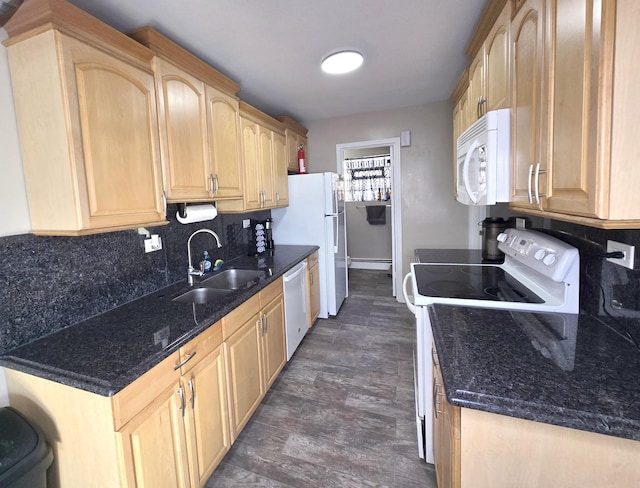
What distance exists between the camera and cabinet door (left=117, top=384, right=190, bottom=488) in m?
1.00

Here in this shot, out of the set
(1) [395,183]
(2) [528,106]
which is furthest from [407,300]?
(1) [395,183]

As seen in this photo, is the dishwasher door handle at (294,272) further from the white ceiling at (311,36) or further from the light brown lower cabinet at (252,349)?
the white ceiling at (311,36)

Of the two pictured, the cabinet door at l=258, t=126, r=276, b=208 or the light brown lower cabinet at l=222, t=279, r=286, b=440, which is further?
the cabinet door at l=258, t=126, r=276, b=208

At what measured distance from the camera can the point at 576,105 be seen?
0.84m

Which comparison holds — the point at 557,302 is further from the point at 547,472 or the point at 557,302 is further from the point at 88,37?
the point at 88,37

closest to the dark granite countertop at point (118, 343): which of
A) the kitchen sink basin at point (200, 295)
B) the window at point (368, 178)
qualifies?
the kitchen sink basin at point (200, 295)

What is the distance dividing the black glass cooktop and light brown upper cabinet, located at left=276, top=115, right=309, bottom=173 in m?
2.03

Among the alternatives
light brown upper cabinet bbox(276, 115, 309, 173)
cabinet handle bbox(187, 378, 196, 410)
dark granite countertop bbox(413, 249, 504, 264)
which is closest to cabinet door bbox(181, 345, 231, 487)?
cabinet handle bbox(187, 378, 196, 410)

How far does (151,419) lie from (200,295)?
983 mm

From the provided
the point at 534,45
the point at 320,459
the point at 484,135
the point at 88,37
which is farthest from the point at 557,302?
the point at 88,37

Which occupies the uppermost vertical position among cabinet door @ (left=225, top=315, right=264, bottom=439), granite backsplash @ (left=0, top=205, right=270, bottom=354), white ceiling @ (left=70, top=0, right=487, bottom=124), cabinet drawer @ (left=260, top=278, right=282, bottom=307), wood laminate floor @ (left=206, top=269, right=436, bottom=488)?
white ceiling @ (left=70, top=0, right=487, bottom=124)

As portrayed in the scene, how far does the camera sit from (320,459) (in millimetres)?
1604

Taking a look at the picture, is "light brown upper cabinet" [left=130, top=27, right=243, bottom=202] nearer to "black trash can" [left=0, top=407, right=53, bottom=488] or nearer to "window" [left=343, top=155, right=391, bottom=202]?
"black trash can" [left=0, top=407, right=53, bottom=488]

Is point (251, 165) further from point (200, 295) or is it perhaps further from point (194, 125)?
point (200, 295)
